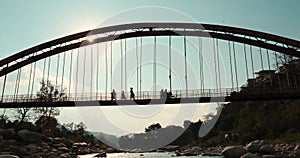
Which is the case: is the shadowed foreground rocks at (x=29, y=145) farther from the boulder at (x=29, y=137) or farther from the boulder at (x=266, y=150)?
the boulder at (x=266, y=150)

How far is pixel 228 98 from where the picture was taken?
3039 cm

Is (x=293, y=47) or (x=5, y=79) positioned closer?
(x=293, y=47)

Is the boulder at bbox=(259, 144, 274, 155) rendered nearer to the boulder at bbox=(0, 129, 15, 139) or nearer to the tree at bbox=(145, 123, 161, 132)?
the boulder at bbox=(0, 129, 15, 139)

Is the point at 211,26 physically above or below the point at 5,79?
above

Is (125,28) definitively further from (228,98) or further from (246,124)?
(246,124)

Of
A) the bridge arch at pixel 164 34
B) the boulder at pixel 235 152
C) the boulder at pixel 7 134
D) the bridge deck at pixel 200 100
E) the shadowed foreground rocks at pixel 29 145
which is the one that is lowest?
the boulder at pixel 235 152

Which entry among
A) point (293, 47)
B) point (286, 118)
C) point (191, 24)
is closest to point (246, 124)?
point (286, 118)

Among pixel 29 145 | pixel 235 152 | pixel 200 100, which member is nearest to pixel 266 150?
pixel 235 152

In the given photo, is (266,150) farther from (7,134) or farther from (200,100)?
(7,134)

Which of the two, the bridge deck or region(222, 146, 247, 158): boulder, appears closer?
the bridge deck

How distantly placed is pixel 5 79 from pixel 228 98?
25.2 metres

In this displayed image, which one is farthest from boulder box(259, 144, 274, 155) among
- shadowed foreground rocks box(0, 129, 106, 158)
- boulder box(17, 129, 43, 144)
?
boulder box(17, 129, 43, 144)

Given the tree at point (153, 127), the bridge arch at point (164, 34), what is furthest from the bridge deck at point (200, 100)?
the tree at point (153, 127)

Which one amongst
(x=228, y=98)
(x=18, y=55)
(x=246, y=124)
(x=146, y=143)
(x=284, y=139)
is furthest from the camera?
(x=146, y=143)
